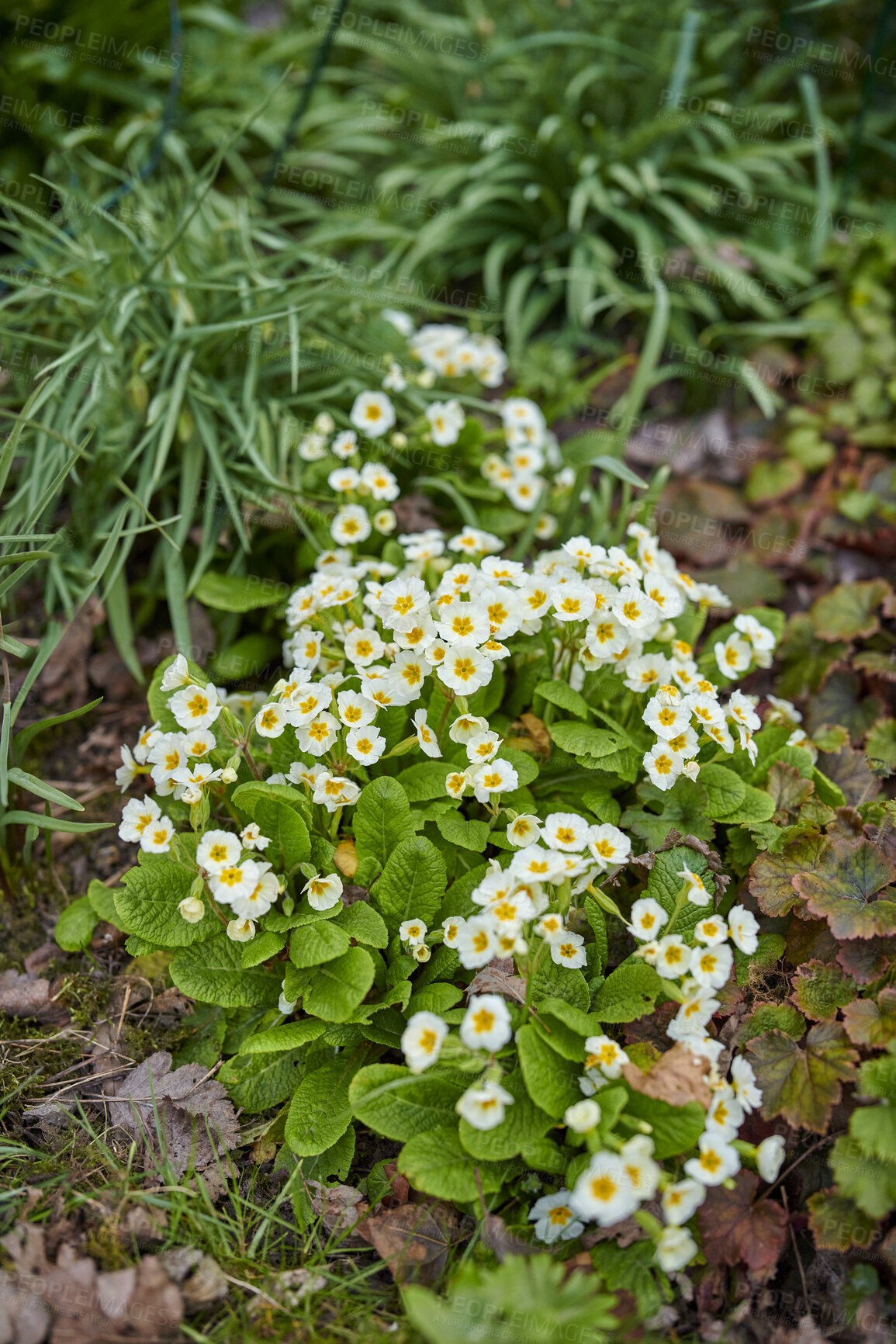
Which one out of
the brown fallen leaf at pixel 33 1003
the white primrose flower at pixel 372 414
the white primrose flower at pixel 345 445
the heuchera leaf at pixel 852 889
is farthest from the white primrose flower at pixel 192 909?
the white primrose flower at pixel 372 414

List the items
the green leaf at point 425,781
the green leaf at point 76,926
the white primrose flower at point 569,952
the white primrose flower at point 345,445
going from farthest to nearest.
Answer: the white primrose flower at point 345,445 < the green leaf at point 76,926 < the green leaf at point 425,781 < the white primrose flower at point 569,952

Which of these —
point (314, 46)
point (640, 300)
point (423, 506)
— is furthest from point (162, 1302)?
point (314, 46)

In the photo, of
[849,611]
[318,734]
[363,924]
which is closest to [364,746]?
[318,734]

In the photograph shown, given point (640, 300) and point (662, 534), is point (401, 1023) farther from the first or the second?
point (640, 300)

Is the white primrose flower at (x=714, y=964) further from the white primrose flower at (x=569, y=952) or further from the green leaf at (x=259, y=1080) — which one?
the green leaf at (x=259, y=1080)

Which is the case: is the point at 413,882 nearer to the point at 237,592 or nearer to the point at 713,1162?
the point at 713,1162
